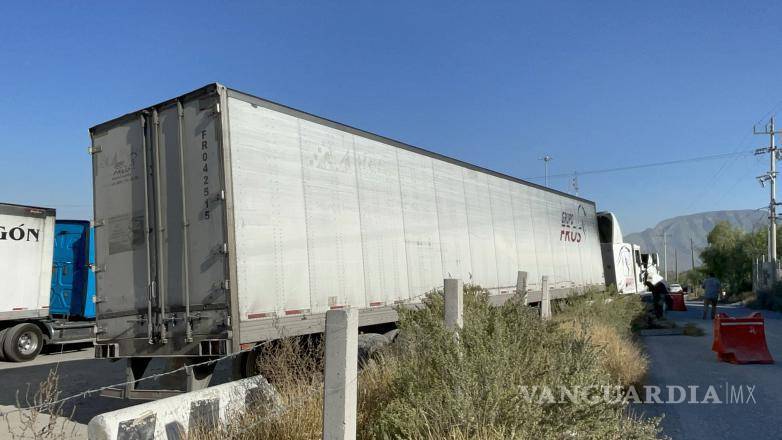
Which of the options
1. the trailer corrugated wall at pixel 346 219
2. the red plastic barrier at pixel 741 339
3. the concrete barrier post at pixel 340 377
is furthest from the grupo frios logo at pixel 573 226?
the concrete barrier post at pixel 340 377

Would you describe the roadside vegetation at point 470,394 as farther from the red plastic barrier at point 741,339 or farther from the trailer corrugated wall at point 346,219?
the red plastic barrier at point 741,339

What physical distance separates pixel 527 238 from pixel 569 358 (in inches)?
400

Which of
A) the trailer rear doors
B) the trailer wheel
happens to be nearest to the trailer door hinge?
the trailer rear doors

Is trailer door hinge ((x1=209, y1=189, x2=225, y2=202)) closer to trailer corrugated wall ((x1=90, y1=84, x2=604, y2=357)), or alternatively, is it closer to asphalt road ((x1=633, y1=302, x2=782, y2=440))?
trailer corrugated wall ((x1=90, y1=84, x2=604, y2=357))

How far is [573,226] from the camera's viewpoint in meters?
20.0

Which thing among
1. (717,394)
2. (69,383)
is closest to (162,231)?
(69,383)

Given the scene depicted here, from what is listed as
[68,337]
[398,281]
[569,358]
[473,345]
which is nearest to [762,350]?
[398,281]

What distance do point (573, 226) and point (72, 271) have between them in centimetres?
1459

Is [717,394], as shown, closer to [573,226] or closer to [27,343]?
[573,226]

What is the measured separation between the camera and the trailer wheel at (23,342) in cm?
1382

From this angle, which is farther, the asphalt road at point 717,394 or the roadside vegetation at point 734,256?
the roadside vegetation at point 734,256

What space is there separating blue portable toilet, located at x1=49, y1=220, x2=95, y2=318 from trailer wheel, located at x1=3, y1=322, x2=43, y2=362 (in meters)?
1.30

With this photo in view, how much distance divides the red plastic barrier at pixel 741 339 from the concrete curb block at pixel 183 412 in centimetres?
941

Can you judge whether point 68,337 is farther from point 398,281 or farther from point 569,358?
point 569,358
